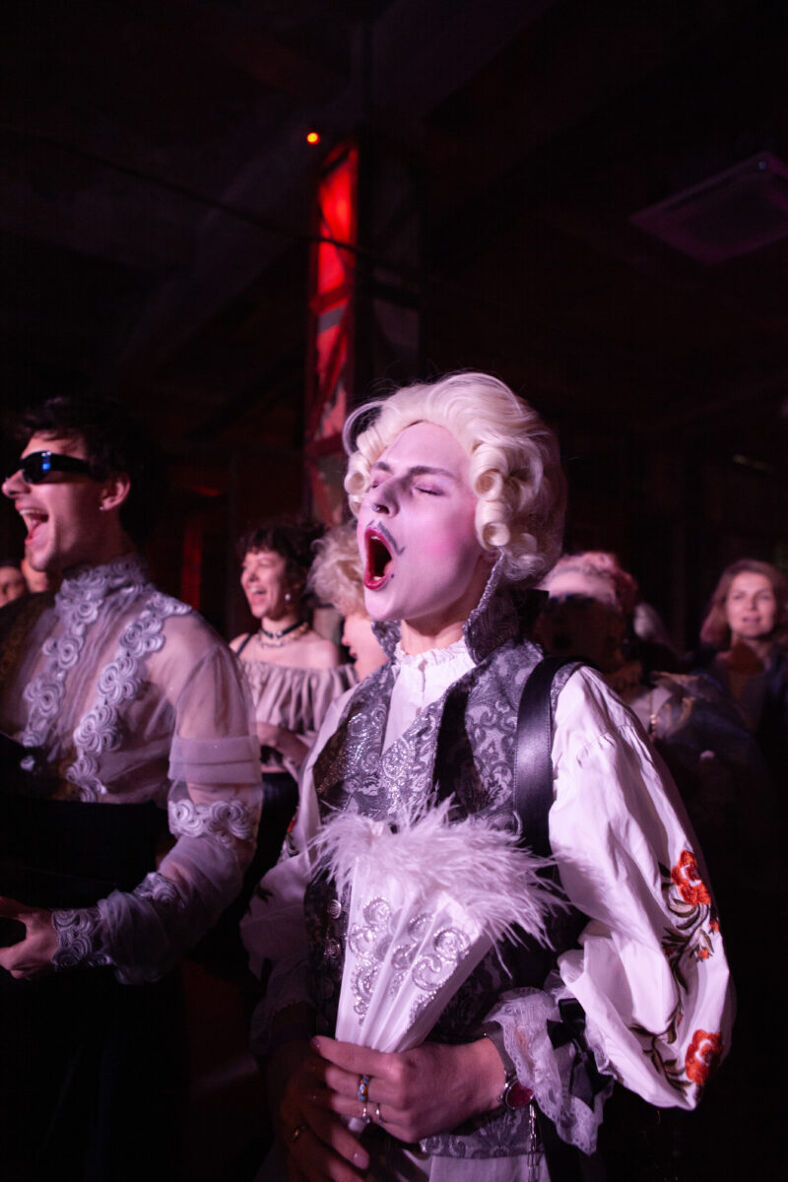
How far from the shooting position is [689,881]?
0.87m

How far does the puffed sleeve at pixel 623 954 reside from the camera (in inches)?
33.2

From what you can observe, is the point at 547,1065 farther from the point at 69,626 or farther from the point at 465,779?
the point at 69,626

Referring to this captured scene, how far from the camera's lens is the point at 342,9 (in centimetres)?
186

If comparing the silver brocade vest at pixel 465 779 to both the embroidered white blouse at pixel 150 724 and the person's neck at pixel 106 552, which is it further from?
the person's neck at pixel 106 552

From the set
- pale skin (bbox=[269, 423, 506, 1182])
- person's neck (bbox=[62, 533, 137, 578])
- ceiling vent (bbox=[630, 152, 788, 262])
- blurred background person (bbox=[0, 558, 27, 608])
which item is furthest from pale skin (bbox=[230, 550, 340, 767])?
ceiling vent (bbox=[630, 152, 788, 262])

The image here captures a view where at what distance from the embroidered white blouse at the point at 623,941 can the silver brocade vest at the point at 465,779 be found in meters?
0.04

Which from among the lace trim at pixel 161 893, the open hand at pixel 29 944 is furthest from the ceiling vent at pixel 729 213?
the open hand at pixel 29 944

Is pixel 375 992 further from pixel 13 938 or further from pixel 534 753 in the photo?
pixel 13 938

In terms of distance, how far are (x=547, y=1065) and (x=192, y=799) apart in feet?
2.01

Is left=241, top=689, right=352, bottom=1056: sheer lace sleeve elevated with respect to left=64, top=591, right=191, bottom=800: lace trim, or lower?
lower

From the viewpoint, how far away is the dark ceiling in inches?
57.6

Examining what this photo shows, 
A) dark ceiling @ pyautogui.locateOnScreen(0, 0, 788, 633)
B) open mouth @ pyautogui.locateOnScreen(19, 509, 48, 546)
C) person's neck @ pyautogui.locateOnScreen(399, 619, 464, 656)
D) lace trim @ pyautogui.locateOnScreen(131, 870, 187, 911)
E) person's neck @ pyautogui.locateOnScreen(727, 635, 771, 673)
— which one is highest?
dark ceiling @ pyautogui.locateOnScreen(0, 0, 788, 633)

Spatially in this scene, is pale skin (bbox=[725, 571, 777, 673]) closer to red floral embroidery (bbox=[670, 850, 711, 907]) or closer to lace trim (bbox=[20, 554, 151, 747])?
red floral embroidery (bbox=[670, 850, 711, 907])

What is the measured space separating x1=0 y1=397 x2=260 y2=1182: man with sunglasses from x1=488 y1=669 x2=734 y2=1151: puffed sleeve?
20.2 inches
